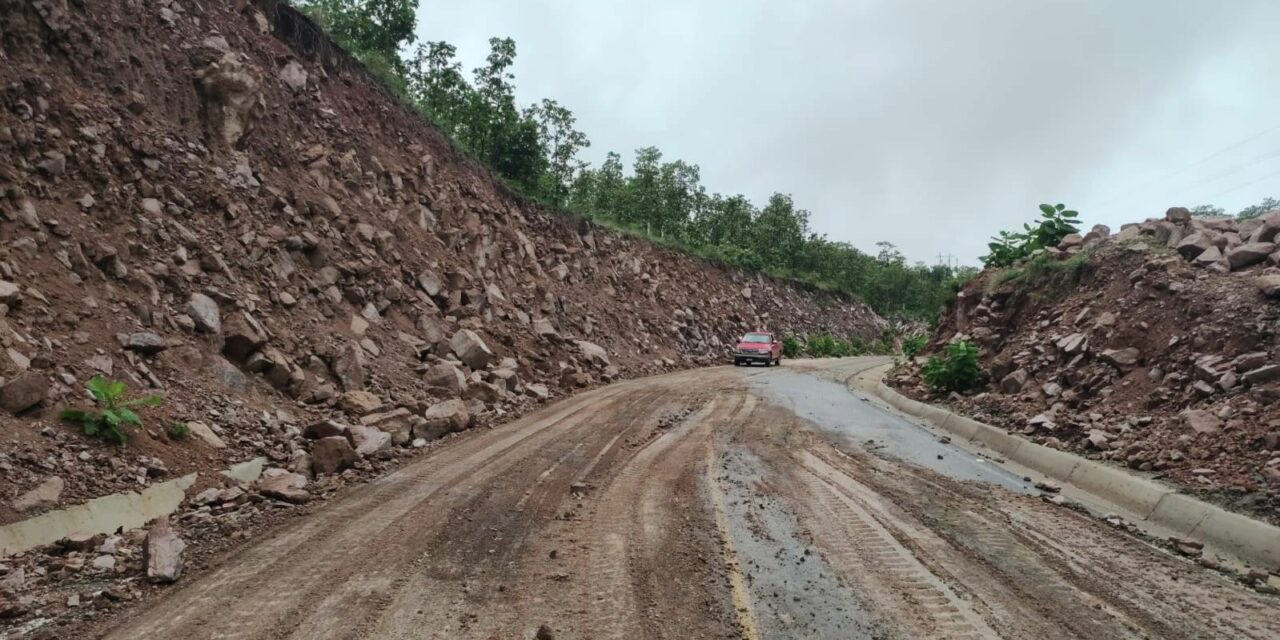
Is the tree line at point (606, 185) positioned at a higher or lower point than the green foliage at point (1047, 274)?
higher

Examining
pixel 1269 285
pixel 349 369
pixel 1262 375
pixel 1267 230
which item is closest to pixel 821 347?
pixel 1267 230

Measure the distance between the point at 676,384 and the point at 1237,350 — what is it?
11990mm

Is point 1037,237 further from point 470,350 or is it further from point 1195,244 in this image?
point 470,350

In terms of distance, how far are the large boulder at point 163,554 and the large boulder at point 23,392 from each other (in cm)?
202

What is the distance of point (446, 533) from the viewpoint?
536cm

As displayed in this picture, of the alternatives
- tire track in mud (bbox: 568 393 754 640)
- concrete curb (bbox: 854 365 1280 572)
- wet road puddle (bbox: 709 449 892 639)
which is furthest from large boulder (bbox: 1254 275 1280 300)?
tire track in mud (bbox: 568 393 754 640)

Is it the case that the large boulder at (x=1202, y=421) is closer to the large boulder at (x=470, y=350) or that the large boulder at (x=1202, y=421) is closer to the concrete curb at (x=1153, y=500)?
the concrete curb at (x=1153, y=500)

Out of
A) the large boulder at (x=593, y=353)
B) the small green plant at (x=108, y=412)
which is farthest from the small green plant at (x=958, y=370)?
the small green plant at (x=108, y=412)

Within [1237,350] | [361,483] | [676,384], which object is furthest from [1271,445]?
[676,384]

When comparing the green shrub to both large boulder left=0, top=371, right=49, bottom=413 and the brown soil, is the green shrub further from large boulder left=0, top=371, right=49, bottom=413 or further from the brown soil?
large boulder left=0, top=371, right=49, bottom=413

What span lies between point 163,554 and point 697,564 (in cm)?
388

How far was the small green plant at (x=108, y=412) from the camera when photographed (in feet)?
19.7

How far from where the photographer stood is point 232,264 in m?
10.1

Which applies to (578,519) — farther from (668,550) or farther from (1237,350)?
(1237,350)
